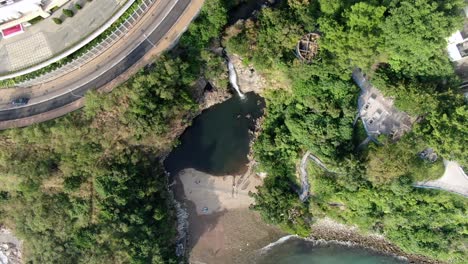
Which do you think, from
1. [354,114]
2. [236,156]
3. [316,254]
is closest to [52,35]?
[236,156]

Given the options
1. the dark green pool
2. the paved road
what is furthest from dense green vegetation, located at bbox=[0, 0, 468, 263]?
the dark green pool

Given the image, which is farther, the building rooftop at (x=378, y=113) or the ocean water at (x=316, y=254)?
the ocean water at (x=316, y=254)

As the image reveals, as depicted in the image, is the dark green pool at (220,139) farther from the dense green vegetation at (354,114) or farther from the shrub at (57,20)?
the shrub at (57,20)

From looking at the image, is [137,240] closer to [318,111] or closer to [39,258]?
[39,258]

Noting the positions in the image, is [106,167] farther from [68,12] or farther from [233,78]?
[233,78]

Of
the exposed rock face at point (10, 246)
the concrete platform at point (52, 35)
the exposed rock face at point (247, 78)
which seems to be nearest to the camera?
the concrete platform at point (52, 35)

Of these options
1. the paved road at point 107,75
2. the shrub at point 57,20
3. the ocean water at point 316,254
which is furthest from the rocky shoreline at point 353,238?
the shrub at point 57,20

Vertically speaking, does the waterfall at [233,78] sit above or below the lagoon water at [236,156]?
above
